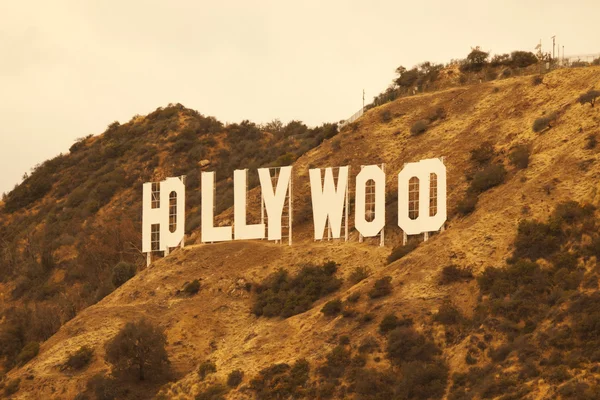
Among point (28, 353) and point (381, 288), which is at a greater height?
point (381, 288)

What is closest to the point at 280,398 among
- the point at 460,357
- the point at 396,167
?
the point at 460,357

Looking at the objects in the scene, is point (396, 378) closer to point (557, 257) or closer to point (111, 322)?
point (557, 257)

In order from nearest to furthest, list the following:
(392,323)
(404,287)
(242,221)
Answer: (392,323) → (404,287) → (242,221)

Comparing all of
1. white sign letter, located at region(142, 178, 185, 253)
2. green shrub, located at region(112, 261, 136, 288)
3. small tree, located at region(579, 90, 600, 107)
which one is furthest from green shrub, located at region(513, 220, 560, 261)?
green shrub, located at region(112, 261, 136, 288)

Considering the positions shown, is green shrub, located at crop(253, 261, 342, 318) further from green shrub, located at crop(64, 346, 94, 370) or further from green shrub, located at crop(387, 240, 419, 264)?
green shrub, located at crop(64, 346, 94, 370)

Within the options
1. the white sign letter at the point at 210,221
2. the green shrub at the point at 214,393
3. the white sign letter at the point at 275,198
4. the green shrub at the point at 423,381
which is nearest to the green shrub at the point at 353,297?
the green shrub at the point at 423,381

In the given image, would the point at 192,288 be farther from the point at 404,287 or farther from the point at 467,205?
the point at 467,205

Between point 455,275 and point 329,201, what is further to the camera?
point 329,201

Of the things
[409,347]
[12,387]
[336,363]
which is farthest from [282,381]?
[12,387]
